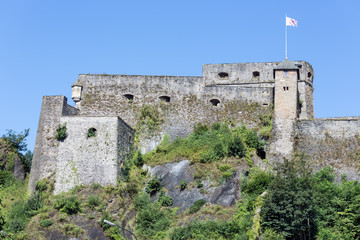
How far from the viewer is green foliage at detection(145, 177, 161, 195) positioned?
133 ft

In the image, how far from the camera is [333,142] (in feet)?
137

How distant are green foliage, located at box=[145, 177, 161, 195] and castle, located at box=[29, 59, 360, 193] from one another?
2.24 metres

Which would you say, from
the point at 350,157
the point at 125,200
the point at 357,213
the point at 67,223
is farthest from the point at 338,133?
the point at 67,223

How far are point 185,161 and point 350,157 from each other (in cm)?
1062

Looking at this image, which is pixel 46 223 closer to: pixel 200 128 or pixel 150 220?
pixel 150 220

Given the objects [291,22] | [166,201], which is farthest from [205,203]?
[291,22]

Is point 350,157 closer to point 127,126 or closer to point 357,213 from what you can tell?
point 357,213

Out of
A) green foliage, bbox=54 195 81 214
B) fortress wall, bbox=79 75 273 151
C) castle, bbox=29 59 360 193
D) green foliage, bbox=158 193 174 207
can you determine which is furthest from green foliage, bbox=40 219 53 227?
fortress wall, bbox=79 75 273 151

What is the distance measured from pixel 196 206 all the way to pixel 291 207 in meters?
6.48

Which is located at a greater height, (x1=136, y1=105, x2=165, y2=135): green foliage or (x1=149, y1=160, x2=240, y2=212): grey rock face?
(x1=136, y1=105, x2=165, y2=135): green foliage

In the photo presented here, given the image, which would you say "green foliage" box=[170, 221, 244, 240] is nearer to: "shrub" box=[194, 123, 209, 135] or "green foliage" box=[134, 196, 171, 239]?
"green foliage" box=[134, 196, 171, 239]

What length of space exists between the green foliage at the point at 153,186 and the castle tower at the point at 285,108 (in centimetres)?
804

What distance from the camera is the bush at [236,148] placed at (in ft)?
136

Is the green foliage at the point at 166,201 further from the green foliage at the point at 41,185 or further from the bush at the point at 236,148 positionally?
the green foliage at the point at 41,185
